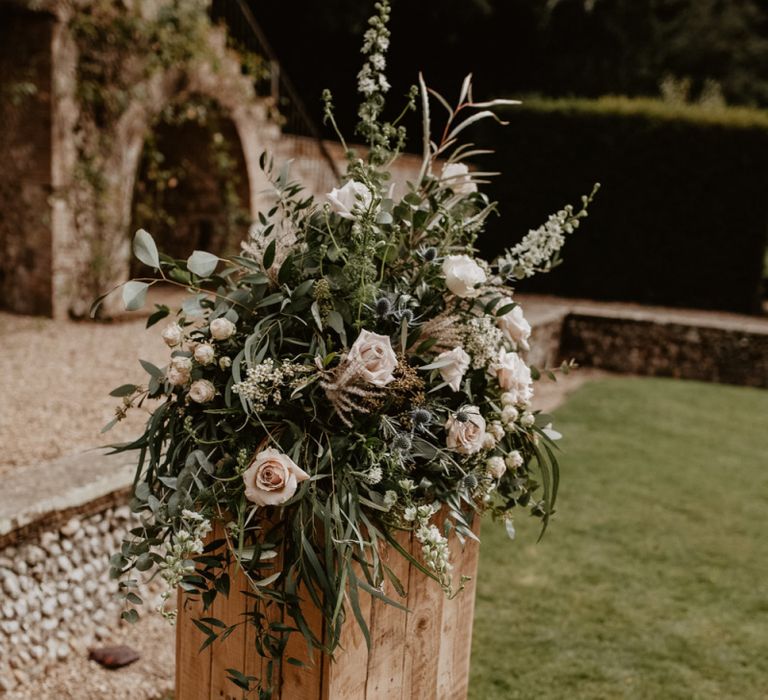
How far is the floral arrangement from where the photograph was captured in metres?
1.55

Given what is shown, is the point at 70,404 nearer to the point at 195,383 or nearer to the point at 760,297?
the point at 195,383

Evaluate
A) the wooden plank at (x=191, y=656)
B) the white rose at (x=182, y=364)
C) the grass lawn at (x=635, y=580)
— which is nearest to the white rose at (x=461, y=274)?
the white rose at (x=182, y=364)

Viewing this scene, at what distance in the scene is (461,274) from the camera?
1714 mm

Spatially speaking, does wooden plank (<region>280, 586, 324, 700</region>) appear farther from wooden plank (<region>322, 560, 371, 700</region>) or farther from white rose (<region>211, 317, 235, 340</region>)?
white rose (<region>211, 317, 235, 340</region>)

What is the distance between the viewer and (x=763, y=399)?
775 cm

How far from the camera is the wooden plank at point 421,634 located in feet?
5.88

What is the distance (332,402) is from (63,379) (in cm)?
407

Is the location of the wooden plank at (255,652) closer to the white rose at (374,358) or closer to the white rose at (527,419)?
the white rose at (374,358)

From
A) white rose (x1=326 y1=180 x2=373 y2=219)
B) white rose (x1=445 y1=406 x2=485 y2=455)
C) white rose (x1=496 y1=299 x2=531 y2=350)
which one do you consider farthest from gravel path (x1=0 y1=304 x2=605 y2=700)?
white rose (x1=326 y1=180 x2=373 y2=219)

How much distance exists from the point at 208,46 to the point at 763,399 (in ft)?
21.0

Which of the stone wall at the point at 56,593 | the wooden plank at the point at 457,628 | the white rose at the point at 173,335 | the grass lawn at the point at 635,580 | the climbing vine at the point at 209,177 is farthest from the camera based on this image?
the climbing vine at the point at 209,177

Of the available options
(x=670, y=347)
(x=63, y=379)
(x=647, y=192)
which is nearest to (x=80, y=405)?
(x=63, y=379)

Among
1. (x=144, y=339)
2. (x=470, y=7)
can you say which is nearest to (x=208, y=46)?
(x=144, y=339)

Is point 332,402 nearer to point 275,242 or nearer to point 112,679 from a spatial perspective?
point 275,242
